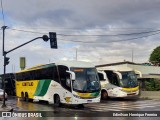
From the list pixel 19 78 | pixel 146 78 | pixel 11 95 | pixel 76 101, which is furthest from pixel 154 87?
pixel 11 95

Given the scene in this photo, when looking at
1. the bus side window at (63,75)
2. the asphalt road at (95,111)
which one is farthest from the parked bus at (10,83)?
the bus side window at (63,75)

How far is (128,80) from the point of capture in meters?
34.5

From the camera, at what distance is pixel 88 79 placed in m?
24.4

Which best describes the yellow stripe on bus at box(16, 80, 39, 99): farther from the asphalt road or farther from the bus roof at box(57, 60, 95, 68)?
the bus roof at box(57, 60, 95, 68)

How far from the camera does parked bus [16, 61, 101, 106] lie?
24.0 meters

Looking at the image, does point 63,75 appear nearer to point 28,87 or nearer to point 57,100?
point 57,100

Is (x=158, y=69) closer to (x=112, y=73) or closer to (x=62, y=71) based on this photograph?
(x=112, y=73)

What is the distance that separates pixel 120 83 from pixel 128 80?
0.88 m

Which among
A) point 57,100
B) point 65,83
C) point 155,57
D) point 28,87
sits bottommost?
point 57,100

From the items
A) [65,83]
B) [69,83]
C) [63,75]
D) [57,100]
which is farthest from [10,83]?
[69,83]

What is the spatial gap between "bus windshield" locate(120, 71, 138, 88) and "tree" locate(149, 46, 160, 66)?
5143 centimetres

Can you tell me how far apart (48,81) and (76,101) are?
498 cm

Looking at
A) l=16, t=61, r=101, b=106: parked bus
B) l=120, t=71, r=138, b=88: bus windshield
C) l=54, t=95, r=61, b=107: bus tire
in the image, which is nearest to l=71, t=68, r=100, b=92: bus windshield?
l=16, t=61, r=101, b=106: parked bus

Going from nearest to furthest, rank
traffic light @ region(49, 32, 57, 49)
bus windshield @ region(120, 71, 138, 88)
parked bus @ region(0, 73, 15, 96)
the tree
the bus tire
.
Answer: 1. the bus tire
2. traffic light @ region(49, 32, 57, 49)
3. bus windshield @ region(120, 71, 138, 88)
4. parked bus @ region(0, 73, 15, 96)
5. the tree
